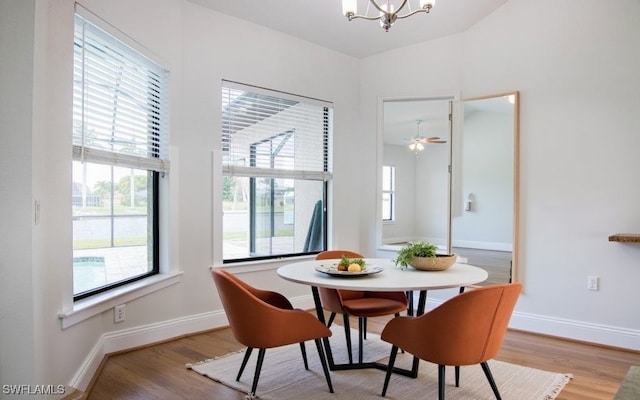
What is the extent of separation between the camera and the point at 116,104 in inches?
110

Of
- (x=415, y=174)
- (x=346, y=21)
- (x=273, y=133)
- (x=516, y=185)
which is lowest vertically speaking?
(x=516, y=185)

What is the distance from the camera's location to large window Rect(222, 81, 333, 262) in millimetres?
3779

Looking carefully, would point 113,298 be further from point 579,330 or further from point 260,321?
point 579,330

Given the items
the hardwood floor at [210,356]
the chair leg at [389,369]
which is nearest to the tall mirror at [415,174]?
the hardwood floor at [210,356]

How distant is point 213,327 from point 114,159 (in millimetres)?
1659

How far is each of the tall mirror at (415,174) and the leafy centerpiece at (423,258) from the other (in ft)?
12.7

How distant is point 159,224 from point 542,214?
3.18 m

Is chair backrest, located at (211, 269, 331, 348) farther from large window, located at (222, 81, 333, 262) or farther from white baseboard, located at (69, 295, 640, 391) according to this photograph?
large window, located at (222, 81, 333, 262)

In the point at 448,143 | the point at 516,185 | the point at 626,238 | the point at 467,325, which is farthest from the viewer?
the point at 448,143

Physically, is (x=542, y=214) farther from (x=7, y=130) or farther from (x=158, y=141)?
(x=7, y=130)

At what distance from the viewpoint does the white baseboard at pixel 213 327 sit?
284 cm

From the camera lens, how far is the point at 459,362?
1950 mm

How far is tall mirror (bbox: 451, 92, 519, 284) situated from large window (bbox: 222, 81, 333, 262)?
1371 millimetres
